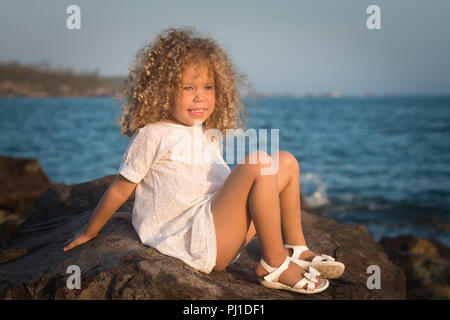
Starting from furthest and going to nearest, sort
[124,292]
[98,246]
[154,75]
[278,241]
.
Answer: [154,75] → [98,246] → [278,241] → [124,292]

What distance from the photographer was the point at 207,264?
2275mm

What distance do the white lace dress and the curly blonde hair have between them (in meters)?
0.16

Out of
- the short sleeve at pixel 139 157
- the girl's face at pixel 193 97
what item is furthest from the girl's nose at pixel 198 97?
the short sleeve at pixel 139 157

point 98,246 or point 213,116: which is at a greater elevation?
point 213,116

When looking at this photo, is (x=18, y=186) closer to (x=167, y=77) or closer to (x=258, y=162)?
(x=167, y=77)

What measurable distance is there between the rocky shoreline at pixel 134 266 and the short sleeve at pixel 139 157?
0.42m

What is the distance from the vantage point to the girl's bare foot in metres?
2.25

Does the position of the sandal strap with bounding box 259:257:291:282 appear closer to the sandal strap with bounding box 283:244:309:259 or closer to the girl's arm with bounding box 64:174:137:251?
the sandal strap with bounding box 283:244:309:259

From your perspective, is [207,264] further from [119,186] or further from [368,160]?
[368,160]

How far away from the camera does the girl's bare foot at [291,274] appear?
7.38 feet

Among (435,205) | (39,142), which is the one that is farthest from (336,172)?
(39,142)

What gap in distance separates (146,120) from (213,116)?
1.70 feet

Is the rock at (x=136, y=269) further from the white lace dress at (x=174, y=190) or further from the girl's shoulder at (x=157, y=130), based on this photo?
the girl's shoulder at (x=157, y=130)

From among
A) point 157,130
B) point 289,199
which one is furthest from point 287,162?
point 157,130
